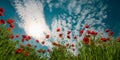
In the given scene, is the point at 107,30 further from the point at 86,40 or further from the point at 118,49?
the point at 118,49

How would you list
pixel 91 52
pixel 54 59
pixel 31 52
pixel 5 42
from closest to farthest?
pixel 91 52 → pixel 5 42 → pixel 54 59 → pixel 31 52

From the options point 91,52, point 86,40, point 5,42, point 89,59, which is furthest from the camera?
point 5,42

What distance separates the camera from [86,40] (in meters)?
7.54

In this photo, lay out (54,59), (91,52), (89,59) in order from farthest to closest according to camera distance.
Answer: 1. (54,59)
2. (91,52)
3. (89,59)

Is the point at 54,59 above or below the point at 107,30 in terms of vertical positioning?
below

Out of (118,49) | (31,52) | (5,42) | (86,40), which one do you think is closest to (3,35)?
(5,42)

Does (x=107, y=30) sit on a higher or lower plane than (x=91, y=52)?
higher

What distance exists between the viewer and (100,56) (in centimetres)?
633

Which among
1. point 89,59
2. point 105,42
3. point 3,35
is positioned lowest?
point 89,59

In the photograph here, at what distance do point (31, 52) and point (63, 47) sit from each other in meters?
1.49

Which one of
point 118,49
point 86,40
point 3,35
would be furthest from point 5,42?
point 118,49

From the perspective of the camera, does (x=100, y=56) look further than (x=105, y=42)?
No

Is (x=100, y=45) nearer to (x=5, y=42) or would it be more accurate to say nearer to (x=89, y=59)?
(x=89, y=59)

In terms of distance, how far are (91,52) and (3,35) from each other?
129 inches
